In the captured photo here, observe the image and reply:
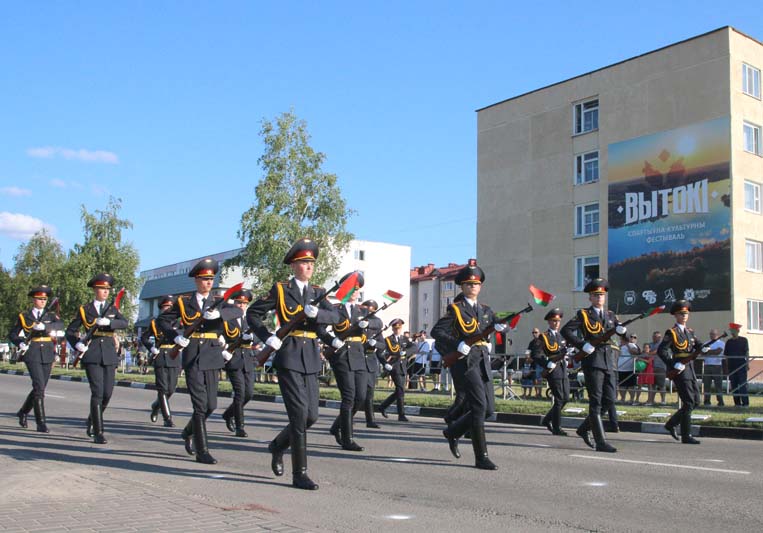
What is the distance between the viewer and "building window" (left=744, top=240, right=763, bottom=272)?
34844mm

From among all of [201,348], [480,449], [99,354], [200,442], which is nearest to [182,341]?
[201,348]

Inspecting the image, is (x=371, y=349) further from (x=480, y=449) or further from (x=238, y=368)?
(x=480, y=449)

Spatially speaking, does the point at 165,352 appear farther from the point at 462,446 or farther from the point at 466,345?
the point at 466,345

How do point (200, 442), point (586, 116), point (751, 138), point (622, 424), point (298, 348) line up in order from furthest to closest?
point (586, 116), point (751, 138), point (622, 424), point (200, 442), point (298, 348)

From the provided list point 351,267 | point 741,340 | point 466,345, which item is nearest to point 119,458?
point 466,345

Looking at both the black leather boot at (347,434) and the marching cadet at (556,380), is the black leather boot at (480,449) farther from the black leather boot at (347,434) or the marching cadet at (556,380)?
the marching cadet at (556,380)

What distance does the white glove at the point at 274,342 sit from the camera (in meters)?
7.39

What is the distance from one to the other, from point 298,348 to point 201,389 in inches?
73.4

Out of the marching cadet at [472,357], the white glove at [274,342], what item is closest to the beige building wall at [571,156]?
the marching cadet at [472,357]

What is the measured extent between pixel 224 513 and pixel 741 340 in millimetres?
16399

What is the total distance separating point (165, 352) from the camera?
520 inches

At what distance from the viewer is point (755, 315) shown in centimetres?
3481

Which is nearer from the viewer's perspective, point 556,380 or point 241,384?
point 241,384

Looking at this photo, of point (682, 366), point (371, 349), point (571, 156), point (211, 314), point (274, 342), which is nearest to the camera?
point (274, 342)
